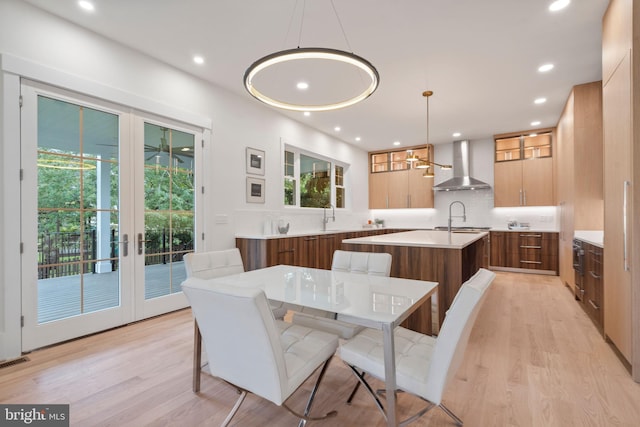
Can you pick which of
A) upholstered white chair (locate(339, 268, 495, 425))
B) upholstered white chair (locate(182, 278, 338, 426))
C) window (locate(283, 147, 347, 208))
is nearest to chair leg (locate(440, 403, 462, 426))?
upholstered white chair (locate(339, 268, 495, 425))

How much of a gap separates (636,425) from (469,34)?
124 inches

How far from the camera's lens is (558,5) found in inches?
97.4

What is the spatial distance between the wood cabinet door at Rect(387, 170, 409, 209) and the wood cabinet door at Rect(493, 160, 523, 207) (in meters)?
1.92

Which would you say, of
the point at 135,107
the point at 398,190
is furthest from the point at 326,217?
the point at 135,107

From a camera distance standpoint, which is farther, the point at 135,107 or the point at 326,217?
the point at 326,217

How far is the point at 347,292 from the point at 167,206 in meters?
2.71

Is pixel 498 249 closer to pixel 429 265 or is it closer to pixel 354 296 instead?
pixel 429 265

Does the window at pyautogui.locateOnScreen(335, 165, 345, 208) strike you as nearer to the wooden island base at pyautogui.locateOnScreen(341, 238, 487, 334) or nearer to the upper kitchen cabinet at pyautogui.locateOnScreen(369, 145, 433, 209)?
the upper kitchen cabinet at pyautogui.locateOnScreen(369, 145, 433, 209)

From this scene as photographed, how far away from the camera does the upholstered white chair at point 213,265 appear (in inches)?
85.7

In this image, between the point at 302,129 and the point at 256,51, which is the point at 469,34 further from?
the point at 302,129

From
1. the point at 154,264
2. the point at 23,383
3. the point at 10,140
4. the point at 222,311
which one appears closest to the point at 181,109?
the point at 10,140

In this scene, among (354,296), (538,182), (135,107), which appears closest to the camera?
(354,296)

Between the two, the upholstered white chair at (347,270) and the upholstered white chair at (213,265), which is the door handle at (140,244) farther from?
the upholstered white chair at (347,270)

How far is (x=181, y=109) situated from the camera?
3588 mm
